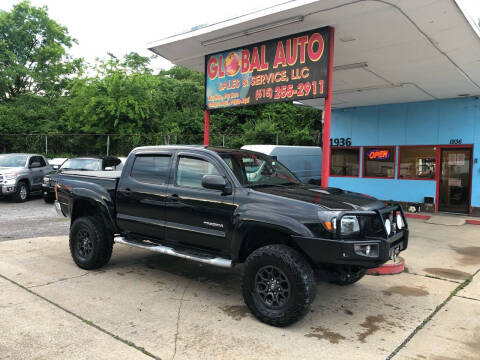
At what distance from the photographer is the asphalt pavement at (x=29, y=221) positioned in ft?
27.8

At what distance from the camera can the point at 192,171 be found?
491cm

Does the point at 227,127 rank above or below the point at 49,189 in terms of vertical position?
above

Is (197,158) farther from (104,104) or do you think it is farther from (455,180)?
(104,104)

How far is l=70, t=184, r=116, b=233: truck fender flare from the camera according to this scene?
5559 mm

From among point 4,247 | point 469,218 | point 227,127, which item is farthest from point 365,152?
point 227,127

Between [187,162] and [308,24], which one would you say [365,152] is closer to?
[308,24]

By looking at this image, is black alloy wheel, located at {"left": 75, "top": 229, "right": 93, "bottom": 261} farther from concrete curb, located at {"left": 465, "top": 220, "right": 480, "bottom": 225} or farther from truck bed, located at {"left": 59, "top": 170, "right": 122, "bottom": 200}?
concrete curb, located at {"left": 465, "top": 220, "right": 480, "bottom": 225}

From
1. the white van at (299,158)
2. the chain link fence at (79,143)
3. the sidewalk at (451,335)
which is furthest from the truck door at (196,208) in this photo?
the chain link fence at (79,143)

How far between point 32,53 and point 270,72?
31.8 metres

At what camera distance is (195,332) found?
378 centimetres

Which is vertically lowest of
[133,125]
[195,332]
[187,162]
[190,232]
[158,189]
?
[195,332]

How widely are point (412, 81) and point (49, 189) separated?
1186 centimetres

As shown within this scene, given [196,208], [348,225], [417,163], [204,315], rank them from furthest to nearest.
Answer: [417,163] < [196,208] < [204,315] < [348,225]

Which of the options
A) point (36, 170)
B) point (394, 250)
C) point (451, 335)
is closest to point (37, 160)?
point (36, 170)
